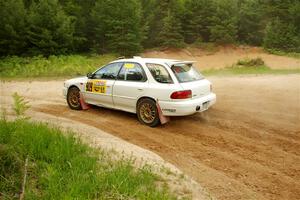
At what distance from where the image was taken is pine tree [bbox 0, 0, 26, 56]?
25844mm

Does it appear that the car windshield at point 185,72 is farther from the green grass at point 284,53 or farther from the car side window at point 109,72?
the green grass at point 284,53

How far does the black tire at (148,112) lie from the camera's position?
27.0 feet

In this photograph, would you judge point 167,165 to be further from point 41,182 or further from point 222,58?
point 222,58

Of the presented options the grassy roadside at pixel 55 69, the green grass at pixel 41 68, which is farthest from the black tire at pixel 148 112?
the green grass at pixel 41 68

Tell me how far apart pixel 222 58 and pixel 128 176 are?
95.5 ft

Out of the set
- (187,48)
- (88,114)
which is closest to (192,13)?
(187,48)

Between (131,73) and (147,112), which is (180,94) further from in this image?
(131,73)

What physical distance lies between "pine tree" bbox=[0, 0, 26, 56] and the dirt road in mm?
15136

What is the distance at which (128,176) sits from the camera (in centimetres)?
496

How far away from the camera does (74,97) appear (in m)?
9.98

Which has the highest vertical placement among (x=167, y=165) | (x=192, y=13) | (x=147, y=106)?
(x=192, y=13)

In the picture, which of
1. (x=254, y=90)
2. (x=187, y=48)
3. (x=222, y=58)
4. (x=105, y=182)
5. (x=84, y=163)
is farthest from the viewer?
(x=187, y=48)

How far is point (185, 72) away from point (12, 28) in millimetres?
20767

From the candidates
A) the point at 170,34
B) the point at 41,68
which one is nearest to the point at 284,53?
the point at 170,34
